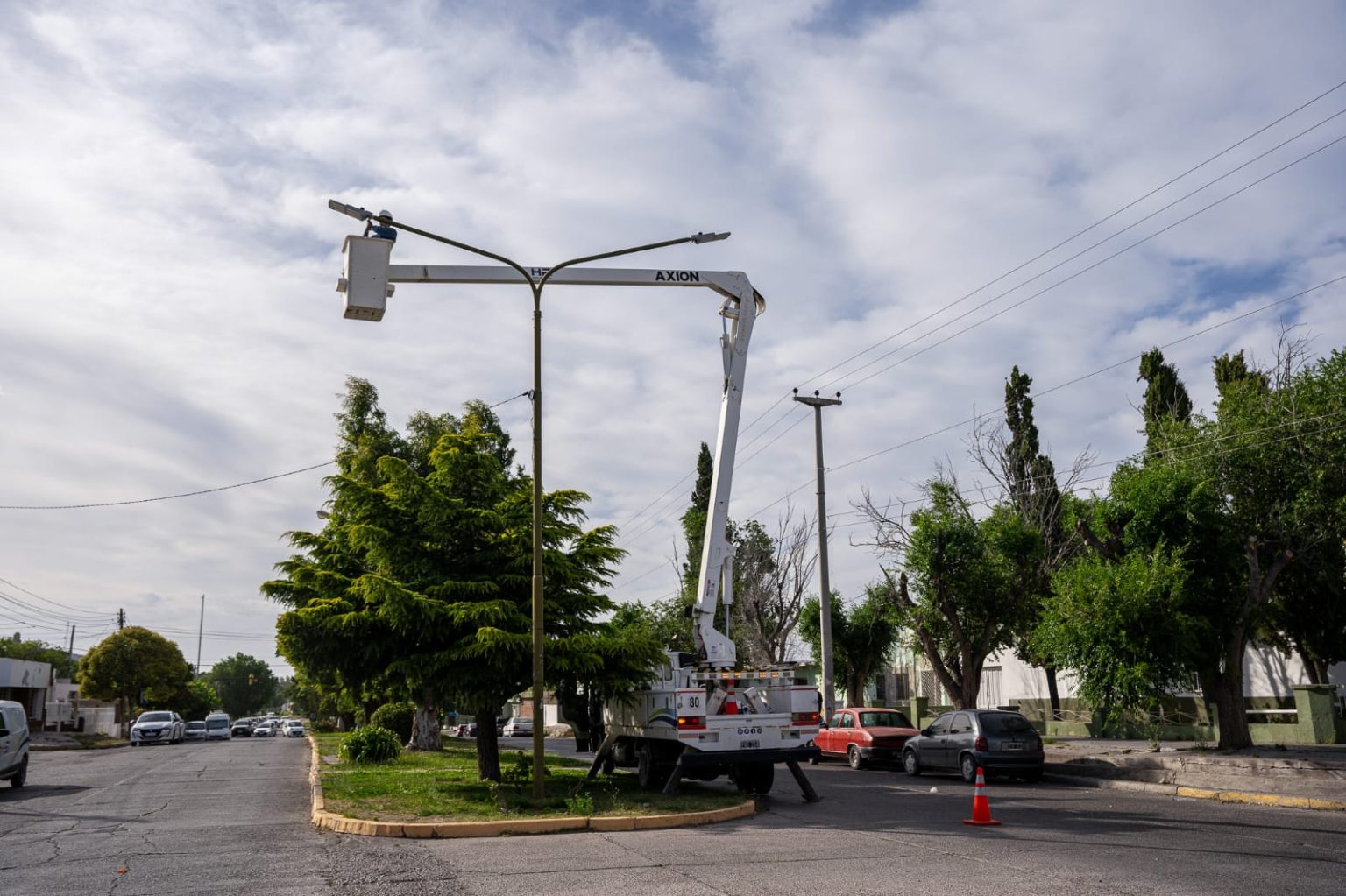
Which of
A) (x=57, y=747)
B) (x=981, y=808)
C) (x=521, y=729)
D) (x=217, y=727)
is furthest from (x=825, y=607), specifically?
(x=217, y=727)

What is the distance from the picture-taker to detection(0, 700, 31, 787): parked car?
1925cm

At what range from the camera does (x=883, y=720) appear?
25.4 m

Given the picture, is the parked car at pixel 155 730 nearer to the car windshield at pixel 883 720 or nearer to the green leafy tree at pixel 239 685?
the car windshield at pixel 883 720

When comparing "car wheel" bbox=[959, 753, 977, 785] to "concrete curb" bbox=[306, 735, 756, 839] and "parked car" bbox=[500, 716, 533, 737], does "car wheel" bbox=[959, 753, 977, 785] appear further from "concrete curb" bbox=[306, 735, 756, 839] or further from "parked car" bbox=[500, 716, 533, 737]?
"parked car" bbox=[500, 716, 533, 737]

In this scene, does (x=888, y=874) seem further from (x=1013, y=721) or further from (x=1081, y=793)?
(x=1013, y=721)

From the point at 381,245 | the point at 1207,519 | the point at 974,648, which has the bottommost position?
the point at 974,648

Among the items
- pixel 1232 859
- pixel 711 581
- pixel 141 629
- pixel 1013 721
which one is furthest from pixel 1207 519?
pixel 141 629

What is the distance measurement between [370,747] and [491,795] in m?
10.5

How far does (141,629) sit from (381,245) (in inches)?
2552

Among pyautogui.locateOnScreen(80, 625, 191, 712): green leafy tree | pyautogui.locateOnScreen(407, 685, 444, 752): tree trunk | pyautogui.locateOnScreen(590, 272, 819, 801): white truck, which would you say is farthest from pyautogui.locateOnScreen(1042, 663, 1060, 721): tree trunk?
pyautogui.locateOnScreen(80, 625, 191, 712): green leafy tree

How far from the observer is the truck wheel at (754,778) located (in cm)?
1739

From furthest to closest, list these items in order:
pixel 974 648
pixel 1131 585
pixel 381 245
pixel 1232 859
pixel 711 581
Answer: pixel 974 648, pixel 1131 585, pixel 711 581, pixel 381 245, pixel 1232 859

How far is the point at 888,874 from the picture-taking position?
9.34 metres

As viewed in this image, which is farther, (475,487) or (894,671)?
(894,671)
